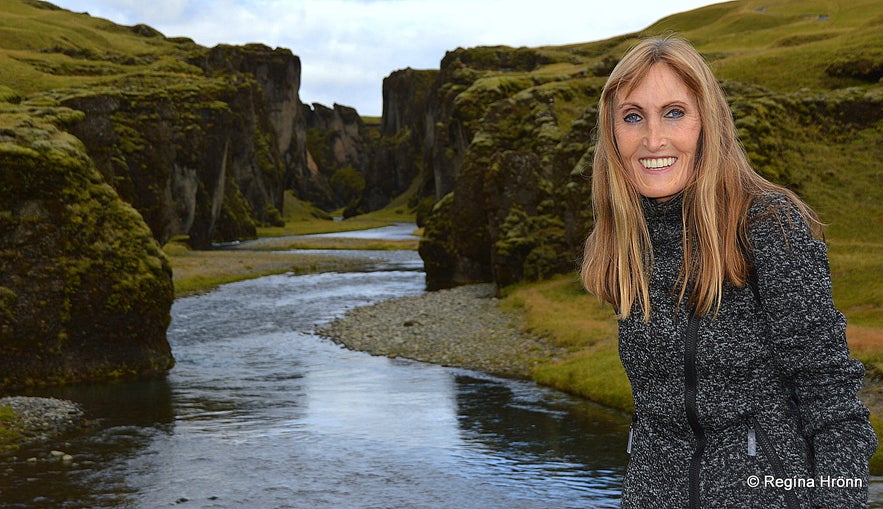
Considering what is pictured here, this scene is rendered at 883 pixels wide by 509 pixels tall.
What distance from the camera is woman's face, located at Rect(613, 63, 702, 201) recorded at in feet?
12.7

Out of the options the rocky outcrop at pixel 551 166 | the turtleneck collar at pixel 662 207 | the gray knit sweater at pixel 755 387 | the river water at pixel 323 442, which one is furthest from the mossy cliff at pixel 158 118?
the gray knit sweater at pixel 755 387

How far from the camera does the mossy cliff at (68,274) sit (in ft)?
101

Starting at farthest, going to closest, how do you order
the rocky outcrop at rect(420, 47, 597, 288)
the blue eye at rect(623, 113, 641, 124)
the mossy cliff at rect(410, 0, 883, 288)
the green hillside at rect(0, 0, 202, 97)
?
the green hillside at rect(0, 0, 202, 97), the rocky outcrop at rect(420, 47, 597, 288), the mossy cliff at rect(410, 0, 883, 288), the blue eye at rect(623, 113, 641, 124)

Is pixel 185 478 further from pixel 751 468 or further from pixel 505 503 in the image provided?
pixel 751 468

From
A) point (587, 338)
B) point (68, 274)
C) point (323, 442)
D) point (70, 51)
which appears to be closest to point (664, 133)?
point (323, 442)

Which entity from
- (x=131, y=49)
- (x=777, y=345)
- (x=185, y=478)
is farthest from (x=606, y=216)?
(x=131, y=49)

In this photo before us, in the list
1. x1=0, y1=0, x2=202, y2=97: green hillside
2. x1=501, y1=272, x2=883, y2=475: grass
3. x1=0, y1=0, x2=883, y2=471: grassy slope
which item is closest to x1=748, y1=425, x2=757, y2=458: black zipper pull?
x1=0, y1=0, x2=883, y2=471: grassy slope

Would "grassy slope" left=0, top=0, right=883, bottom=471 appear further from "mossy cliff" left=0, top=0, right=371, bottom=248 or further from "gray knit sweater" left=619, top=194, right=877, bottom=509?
"gray knit sweater" left=619, top=194, right=877, bottom=509

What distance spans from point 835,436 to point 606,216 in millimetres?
1419

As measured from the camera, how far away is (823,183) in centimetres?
4859

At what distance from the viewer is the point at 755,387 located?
362 centimetres

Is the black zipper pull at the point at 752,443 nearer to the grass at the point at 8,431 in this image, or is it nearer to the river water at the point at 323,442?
the river water at the point at 323,442

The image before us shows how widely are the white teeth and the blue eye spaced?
0.20m

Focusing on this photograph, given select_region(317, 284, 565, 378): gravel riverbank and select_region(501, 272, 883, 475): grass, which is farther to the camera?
select_region(317, 284, 565, 378): gravel riverbank
